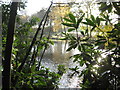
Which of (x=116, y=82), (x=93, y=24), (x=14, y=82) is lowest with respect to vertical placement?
(x=14, y=82)

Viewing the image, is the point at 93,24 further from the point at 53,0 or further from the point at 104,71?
the point at 53,0

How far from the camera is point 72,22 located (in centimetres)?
64

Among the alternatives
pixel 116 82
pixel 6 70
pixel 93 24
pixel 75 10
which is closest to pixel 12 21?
pixel 6 70

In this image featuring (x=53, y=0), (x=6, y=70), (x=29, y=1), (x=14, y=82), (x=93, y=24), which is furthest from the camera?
(x=29, y=1)

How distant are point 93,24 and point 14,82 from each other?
2.58ft

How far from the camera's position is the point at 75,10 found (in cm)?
205

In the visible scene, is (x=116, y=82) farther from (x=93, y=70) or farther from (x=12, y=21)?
(x=12, y=21)

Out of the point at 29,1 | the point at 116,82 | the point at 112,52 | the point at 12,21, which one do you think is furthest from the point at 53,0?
the point at 116,82

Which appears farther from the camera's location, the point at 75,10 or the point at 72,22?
the point at 75,10

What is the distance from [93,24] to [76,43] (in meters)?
0.14

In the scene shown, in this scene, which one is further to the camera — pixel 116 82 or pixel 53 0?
pixel 53 0

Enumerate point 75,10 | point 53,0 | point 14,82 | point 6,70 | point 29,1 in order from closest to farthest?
point 6,70 < point 14,82 < point 53,0 < point 29,1 < point 75,10

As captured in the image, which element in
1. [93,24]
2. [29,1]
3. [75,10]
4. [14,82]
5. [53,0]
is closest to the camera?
[93,24]

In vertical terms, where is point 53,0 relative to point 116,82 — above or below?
above
